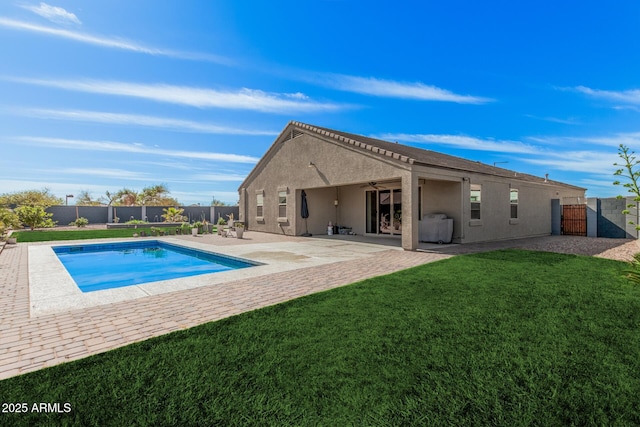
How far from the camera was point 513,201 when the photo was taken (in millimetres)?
15945

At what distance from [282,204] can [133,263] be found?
9.21m

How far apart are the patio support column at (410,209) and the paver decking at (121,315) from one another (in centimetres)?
411

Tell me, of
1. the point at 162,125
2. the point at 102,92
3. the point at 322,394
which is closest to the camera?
the point at 322,394

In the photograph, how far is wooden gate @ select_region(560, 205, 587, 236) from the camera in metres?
17.8

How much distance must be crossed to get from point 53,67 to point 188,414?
15143mm

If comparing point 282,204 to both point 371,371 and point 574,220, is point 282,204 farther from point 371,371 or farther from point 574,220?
point 574,220

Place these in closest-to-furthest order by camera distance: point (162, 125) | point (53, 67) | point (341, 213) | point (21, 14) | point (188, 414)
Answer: point (188, 414), point (21, 14), point (53, 67), point (341, 213), point (162, 125)

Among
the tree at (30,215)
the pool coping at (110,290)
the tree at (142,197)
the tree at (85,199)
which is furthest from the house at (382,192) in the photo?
the tree at (85,199)

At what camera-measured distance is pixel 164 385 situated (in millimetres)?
2572

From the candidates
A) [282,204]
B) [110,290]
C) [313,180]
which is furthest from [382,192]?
[110,290]

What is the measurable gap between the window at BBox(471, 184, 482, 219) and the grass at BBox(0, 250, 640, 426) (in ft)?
30.8

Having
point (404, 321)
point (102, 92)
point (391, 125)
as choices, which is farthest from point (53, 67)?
point (391, 125)

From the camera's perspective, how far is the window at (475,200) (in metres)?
13.6

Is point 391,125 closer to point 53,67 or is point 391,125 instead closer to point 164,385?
point 53,67
